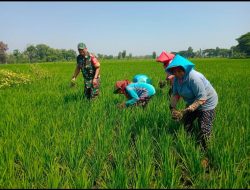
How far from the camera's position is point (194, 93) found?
2.84 metres

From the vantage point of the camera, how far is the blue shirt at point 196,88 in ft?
9.08

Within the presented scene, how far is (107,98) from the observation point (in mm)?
5434

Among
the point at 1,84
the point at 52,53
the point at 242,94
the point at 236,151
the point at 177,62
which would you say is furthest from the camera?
the point at 52,53

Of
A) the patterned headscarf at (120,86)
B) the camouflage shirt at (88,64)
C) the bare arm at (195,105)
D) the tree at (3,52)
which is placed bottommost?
the bare arm at (195,105)

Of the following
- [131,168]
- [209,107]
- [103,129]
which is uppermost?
[209,107]

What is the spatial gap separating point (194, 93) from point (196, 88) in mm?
84

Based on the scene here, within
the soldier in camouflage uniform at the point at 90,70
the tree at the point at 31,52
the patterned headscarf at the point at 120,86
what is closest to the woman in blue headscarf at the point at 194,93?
the patterned headscarf at the point at 120,86

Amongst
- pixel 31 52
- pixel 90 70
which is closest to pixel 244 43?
pixel 31 52

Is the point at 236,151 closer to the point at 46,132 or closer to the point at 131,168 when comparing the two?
the point at 131,168

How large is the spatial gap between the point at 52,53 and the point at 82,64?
307ft

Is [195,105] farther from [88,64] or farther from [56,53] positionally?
[56,53]

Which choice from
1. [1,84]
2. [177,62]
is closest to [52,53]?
[1,84]

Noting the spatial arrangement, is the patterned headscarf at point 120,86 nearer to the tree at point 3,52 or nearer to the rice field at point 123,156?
the rice field at point 123,156

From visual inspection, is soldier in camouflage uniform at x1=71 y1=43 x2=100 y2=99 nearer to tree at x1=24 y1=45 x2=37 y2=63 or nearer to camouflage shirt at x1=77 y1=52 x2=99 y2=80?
camouflage shirt at x1=77 y1=52 x2=99 y2=80
